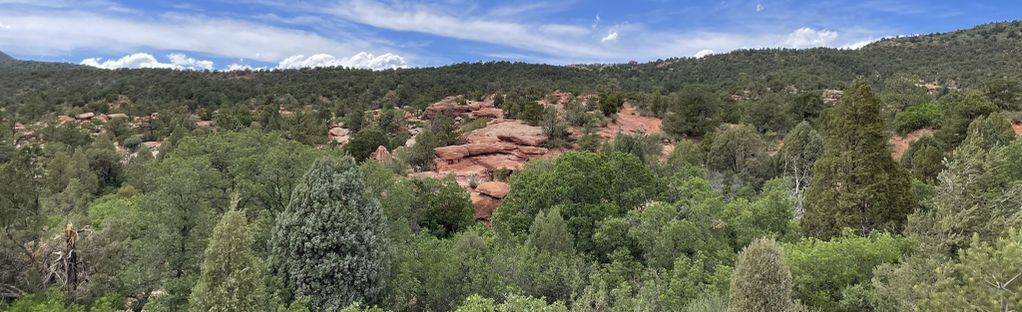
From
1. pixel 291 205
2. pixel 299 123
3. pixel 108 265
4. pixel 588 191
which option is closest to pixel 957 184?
pixel 588 191

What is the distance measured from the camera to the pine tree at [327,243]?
15875 mm

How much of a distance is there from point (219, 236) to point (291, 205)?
5461 mm

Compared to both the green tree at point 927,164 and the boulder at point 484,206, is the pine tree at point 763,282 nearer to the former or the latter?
the boulder at point 484,206

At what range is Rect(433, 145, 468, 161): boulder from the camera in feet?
150

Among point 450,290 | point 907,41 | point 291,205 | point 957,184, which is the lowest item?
point 450,290

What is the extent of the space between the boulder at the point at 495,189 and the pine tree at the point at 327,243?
19111 mm

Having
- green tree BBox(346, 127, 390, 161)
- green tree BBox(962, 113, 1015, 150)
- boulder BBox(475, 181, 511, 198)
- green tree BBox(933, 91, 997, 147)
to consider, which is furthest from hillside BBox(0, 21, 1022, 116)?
green tree BBox(962, 113, 1015, 150)

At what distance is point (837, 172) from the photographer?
19.9 meters

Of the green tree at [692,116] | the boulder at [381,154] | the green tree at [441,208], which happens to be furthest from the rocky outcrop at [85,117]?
the green tree at [692,116]

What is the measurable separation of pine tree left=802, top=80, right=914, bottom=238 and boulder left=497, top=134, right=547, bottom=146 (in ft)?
99.9

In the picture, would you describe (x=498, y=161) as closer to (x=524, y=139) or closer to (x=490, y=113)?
(x=524, y=139)

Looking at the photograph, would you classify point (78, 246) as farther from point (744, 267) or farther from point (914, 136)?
point (914, 136)

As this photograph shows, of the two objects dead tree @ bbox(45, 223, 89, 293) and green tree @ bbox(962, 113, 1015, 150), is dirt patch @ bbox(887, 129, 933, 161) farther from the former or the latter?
dead tree @ bbox(45, 223, 89, 293)

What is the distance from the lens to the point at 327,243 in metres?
15.8
